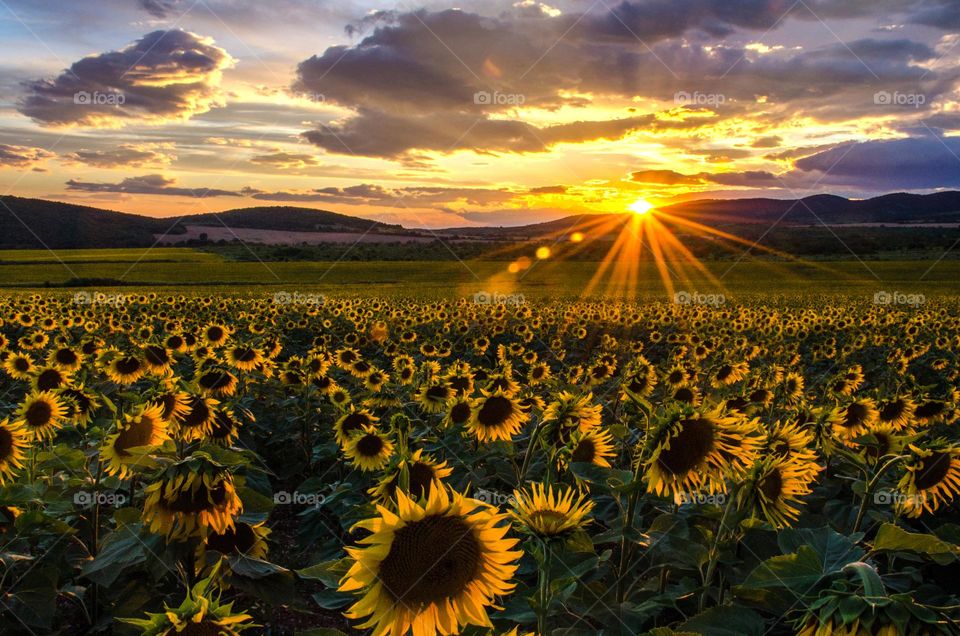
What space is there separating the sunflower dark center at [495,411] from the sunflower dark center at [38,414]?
13.0 ft

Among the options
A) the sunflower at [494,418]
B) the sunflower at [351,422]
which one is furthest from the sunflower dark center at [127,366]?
the sunflower at [494,418]

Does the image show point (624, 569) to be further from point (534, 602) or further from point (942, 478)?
point (942, 478)

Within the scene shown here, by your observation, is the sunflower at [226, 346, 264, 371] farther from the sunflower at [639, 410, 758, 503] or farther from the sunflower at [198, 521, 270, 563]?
the sunflower at [639, 410, 758, 503]

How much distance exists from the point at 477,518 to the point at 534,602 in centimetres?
60

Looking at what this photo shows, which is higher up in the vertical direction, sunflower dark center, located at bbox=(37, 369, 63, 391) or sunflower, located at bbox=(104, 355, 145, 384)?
sunflower dark center, located at bbox=(37, 369, 63, 391)

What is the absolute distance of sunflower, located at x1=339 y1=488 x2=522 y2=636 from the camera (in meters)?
2.02

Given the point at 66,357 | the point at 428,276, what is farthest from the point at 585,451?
the point at 428,276

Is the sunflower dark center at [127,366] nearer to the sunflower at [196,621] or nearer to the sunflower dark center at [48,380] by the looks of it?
the sunflower dark center at [48,380]

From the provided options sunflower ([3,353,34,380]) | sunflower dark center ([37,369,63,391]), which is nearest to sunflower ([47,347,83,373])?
sunflower ([3,353,34,380])

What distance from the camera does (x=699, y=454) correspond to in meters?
3.25

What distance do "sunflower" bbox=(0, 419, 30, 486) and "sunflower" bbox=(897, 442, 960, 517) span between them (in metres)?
5.55

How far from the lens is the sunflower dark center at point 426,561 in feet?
6.72

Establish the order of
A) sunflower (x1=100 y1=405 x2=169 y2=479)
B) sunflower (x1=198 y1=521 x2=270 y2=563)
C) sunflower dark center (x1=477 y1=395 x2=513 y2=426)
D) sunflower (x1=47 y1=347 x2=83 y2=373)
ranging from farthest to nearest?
sunflower (x1=47 y1=347 x2=83 y2=373)
sunflower dark center (x1=477 y1=395 x2=513 y2=426)
sunflower (x1=100 y1=405 x2=169 y2=479)
sunflower (x1=198 y1=521 x2=270 y2=563)

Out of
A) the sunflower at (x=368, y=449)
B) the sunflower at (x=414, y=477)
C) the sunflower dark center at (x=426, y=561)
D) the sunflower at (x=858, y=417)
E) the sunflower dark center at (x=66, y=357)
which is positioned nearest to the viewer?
the sunflower dark center at (x=426, y=561)
